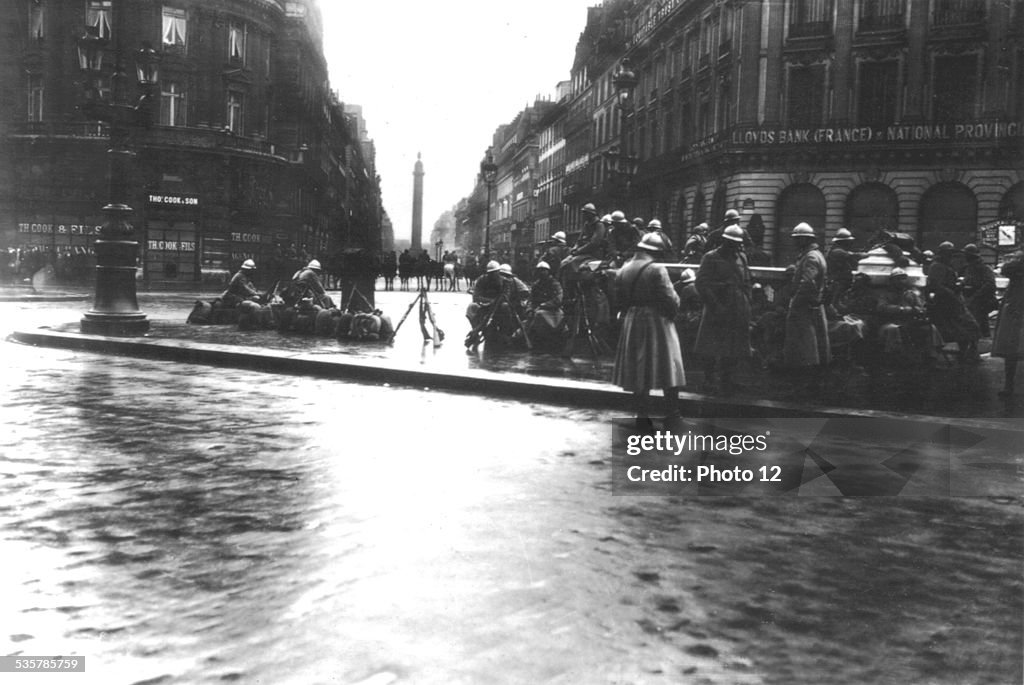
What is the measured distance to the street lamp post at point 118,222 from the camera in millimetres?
14719

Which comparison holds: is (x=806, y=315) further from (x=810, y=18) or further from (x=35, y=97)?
(x=35, y=97)

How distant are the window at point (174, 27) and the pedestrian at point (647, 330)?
3863 cm

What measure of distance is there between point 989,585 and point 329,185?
216 feet

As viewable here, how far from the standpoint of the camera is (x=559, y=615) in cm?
378

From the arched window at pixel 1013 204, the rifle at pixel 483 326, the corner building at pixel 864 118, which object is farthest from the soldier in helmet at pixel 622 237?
the arched window at pixel 1013 204

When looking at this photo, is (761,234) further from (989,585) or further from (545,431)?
(989,585)

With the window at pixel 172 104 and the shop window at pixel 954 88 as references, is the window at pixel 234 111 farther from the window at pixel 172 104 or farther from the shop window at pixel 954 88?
the shop window at pixel 954 88

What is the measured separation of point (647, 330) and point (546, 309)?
6.39 metres

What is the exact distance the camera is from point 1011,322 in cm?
1048

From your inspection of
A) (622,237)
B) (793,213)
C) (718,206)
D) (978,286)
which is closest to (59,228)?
(718,206)

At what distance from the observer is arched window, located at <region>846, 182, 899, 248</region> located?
112 ft

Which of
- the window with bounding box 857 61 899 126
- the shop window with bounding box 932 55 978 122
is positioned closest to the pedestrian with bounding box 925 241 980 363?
the shop window with bounding box 932 55 978 122

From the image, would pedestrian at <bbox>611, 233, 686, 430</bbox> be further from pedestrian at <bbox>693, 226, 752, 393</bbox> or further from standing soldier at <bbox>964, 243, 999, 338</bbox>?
standing soldier at <bbox>964, 243, 999, 338</bbox>

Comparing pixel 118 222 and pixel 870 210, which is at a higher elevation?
pixel 870 210
